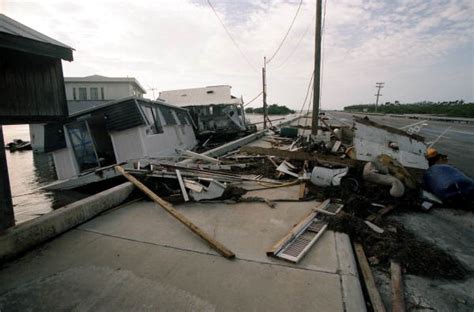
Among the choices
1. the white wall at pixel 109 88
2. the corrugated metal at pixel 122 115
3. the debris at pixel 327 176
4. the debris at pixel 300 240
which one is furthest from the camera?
the white wall at pixel 109 88

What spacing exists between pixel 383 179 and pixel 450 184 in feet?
4.37

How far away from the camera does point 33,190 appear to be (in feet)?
47.4

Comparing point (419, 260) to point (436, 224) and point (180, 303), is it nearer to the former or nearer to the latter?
point (436, 224)

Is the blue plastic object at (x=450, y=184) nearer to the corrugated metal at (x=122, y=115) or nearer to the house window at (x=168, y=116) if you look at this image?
the corrugated metal at (x=122, y=115)

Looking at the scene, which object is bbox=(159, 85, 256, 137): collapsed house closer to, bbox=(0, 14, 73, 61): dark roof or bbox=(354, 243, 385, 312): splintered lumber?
bbox=(0, 14, 73, 61): dark roof

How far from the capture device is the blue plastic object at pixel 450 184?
5.66m

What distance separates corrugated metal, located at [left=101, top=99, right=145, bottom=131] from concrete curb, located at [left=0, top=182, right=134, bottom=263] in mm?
5698

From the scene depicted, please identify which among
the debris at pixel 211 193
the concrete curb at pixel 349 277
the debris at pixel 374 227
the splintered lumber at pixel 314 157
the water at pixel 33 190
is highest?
the splintered lumber at pixel 314 157

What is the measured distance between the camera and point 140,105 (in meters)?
11.5

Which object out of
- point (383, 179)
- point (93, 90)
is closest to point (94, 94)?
point (93, 90)

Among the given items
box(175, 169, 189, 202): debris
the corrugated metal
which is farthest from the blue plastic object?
the corrugated metal

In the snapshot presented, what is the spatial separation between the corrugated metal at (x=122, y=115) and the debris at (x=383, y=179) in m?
8.83

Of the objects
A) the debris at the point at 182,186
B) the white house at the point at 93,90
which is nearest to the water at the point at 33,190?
the debris at the point at 182,186

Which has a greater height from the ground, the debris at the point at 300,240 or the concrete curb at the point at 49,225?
the concrete curb at the point at 49,225
